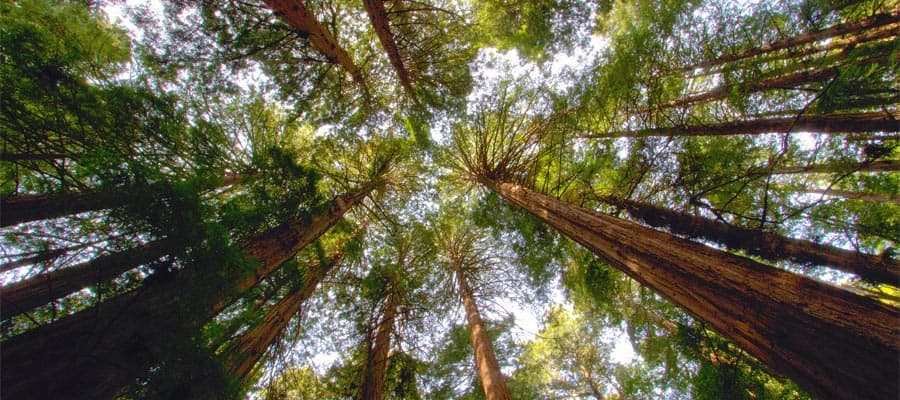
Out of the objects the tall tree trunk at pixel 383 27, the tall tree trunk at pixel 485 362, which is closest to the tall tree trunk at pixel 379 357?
the tall tree trunk at pixel 485 362

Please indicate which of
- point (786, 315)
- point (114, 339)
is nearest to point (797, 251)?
point (786, 315)

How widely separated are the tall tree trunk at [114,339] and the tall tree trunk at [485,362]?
3.69m

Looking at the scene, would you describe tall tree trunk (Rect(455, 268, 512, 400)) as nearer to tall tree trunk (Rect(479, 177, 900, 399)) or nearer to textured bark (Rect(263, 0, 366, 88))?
tall tree trunk (Rect(479, 177, 900, 399))

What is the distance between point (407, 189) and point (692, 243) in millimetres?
7082

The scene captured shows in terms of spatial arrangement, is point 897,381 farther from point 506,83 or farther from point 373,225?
point 373,225

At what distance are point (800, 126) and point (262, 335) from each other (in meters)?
8.36

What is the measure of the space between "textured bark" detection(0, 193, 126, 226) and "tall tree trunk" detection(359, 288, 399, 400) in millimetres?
3938

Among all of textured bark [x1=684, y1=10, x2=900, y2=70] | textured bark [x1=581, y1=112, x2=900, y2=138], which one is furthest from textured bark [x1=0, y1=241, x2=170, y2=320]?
textured bark [x1=684, y1=10, x2=900, y2=70]

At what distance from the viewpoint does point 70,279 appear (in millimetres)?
2803

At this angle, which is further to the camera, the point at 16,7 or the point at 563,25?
the point at 563,25

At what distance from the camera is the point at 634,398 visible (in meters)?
6.68

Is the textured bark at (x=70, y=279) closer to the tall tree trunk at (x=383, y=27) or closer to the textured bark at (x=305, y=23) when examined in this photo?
the textured bark at (x=305, y=23)

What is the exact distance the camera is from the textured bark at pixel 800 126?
375 centimetres

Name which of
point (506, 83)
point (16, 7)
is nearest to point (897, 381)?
point (506, 83)
